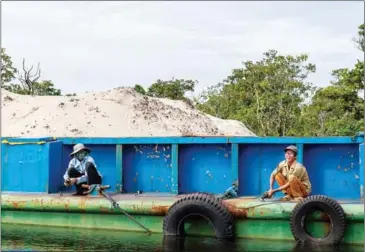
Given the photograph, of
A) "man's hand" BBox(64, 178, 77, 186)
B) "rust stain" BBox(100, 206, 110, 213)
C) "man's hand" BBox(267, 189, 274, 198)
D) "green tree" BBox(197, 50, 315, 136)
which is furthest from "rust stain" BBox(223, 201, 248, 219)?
"green tree" BBox(197, 50, 315, 136)

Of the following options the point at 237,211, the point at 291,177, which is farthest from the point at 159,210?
the point at 291,177

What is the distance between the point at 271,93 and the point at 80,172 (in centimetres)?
2044

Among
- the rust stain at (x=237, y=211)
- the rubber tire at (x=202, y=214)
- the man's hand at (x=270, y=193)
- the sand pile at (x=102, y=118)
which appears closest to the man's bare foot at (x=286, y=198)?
the man's hand at (x=270, y=193)

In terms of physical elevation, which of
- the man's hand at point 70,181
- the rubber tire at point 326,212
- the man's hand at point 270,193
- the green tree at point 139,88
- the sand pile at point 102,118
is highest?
the green tree at point 139,88

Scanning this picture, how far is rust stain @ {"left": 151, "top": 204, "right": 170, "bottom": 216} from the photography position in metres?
8.15

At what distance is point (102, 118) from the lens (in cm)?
2203

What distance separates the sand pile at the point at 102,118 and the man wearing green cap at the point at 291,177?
13007 millimetres

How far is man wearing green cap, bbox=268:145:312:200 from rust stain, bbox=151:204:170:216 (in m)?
1.42

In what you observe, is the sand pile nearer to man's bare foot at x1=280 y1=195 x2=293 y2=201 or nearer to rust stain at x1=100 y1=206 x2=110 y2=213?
rust stain at x1=100 y1=206 x2=110 y2=213

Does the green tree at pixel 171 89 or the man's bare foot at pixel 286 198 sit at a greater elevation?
the green tree at pixel 171 89

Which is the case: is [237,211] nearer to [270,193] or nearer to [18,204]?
[270,193]

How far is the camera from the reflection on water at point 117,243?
7.47m

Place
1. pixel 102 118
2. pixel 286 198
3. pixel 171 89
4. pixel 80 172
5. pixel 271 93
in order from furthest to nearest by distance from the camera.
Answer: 1. pixel 171 89
2. pixel 271 93
3. pixel 102 118
4. pixel 80 172
5. pixel 286 198

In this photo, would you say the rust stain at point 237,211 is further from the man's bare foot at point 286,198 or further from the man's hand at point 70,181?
the man's hand at point 70,181
